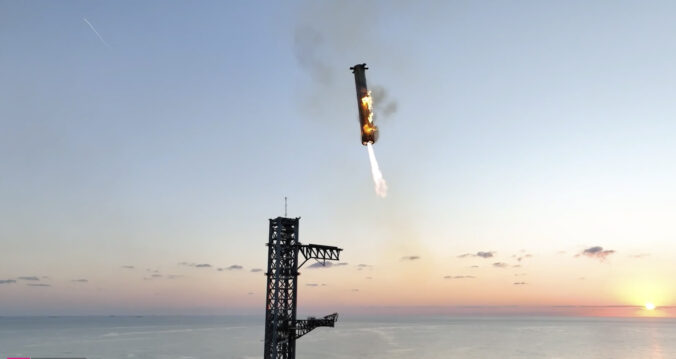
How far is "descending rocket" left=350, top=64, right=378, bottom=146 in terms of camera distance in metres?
33.6

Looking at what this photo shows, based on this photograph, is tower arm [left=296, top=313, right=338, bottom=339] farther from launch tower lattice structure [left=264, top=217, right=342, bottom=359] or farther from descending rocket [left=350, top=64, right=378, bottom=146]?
descending rocket [left=350, top=64, right=378, bottom=146]

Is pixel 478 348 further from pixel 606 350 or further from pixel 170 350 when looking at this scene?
pixel 170 350

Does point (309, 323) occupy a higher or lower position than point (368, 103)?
lower

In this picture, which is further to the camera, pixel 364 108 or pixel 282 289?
pixel 282 289

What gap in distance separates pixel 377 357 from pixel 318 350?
2606 cm

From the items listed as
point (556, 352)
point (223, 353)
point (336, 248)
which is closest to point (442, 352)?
point (556, 352)

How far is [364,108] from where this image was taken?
34.6 meters

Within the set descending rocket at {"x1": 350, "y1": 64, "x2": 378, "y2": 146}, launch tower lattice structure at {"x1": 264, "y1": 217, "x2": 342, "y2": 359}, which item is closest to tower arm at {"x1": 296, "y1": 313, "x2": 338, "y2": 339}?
launch tower lattice structure at {"x1": 264, "y1": 217, "x2": 342, "y2": 359}

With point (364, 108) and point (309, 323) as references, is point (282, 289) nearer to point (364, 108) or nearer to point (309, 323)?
point (309, 323)

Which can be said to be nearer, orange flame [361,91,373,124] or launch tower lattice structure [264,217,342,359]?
orange flame [361,91,373,124]

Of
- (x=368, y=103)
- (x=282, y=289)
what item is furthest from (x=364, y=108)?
(x=282, y=289)

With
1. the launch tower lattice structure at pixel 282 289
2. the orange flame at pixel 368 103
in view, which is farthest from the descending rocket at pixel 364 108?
the launch tower lattice structure at pixel 282 289

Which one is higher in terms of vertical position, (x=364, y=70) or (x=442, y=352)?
(x=364, y=70)

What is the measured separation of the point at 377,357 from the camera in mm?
153500
